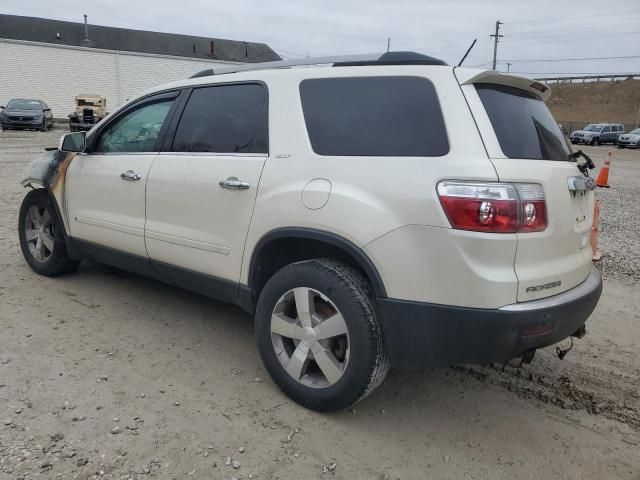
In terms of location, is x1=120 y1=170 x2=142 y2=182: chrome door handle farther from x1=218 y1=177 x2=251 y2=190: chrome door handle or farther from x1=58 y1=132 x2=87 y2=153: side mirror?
x1=218 y1=177 x2=251 y2=190: chrome door handle

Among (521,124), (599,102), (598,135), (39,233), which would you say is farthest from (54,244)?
(599,102)

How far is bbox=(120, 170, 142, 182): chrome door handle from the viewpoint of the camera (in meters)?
3.88

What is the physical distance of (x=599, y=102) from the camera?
235 feet

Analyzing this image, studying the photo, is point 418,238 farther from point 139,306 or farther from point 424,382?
point 139,306

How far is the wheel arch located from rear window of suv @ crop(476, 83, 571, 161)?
86 centimetres

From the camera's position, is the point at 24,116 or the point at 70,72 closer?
the point at 24,116

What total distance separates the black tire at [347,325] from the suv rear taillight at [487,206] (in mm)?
626

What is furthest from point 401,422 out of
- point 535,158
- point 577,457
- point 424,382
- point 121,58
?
point 121,58

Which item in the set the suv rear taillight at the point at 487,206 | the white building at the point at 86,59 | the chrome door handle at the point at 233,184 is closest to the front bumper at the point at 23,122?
the white building at the point at 86,59

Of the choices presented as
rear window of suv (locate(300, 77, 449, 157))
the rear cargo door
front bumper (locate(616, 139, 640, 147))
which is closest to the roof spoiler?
the rear cargo door

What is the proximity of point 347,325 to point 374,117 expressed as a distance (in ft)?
3.55

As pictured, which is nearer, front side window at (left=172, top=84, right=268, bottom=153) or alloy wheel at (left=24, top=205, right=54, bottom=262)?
front side window at (left=172, top=84, right=268, bottom=153)

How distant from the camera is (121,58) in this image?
42.8 meters

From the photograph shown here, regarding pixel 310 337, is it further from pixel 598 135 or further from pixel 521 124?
pixel 598 135
